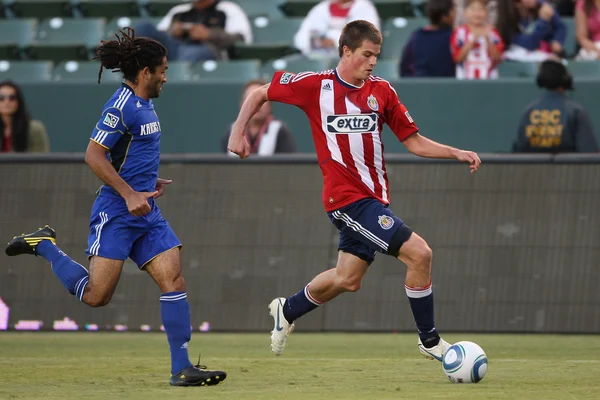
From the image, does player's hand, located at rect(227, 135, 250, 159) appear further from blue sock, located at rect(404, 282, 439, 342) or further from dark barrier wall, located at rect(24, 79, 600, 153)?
dark barrier wall, located at rect(24, 79, 600, 153)

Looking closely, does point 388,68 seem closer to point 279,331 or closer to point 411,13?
point 411,13

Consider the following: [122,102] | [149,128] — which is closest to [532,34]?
[149,128]

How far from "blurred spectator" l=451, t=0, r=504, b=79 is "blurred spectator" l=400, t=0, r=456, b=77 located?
10 centimetres

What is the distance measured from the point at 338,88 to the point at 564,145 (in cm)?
401

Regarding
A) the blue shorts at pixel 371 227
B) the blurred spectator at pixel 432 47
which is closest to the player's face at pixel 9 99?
the blurred spectator at pixel 432 47

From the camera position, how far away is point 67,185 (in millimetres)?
10703

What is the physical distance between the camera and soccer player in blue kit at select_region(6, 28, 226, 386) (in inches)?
274

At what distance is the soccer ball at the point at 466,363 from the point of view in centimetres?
696

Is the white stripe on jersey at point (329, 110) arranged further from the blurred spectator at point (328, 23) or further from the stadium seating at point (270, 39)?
the stadium seating at point (270, 39)

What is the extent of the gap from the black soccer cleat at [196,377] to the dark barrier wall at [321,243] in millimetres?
3499

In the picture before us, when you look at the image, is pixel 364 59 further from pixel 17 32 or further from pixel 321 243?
pixel 17 32

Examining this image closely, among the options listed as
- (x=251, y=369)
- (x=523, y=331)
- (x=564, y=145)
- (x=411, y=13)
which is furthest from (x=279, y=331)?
(x=411, y=13)

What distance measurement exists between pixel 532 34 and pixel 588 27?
27.3 inches

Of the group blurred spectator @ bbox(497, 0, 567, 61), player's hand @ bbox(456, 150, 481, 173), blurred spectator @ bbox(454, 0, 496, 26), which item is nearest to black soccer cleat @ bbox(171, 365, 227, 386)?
player's hand @ bbox(456, 150, 481, 173)
